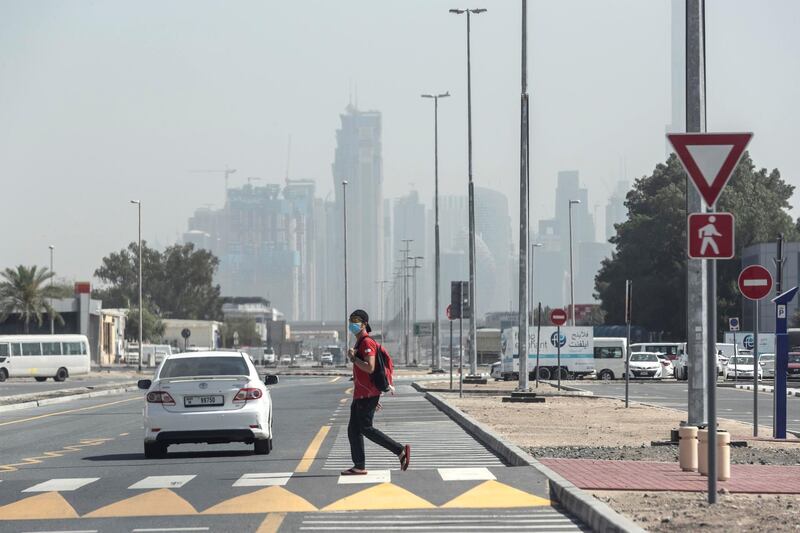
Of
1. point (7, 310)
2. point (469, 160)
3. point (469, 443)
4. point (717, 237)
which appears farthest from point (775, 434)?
point (7, 310)

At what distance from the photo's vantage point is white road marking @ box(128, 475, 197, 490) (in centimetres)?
1553

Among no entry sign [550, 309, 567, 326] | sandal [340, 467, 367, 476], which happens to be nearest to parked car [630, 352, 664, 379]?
no entry sign [550, 309, 567, 326]

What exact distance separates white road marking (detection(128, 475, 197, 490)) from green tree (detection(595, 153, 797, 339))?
86053mm

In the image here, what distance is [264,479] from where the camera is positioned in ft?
52.9

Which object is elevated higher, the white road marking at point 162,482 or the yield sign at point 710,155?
the yield sign at point 710,155

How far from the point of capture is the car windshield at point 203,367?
2045cm

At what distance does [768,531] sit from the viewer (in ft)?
35.7

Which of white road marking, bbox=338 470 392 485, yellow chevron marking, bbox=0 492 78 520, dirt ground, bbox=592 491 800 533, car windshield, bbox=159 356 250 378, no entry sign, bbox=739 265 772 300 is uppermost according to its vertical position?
no entry sign, bbox=739 265 772 300

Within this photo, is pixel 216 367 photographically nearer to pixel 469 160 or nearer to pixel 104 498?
pixel 104 498

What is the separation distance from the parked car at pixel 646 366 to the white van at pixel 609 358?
131 cm

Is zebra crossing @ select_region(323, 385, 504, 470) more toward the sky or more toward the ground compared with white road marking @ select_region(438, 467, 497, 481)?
more toward the ground

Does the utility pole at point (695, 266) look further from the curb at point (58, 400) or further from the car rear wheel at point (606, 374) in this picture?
the car rear wheel at point (606, 374)

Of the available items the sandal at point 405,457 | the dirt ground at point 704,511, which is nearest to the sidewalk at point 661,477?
the dirt ground at point 704,511

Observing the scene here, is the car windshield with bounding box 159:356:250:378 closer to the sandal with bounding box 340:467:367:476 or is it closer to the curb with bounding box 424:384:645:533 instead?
the curb with bounding box 424:384:645:533
